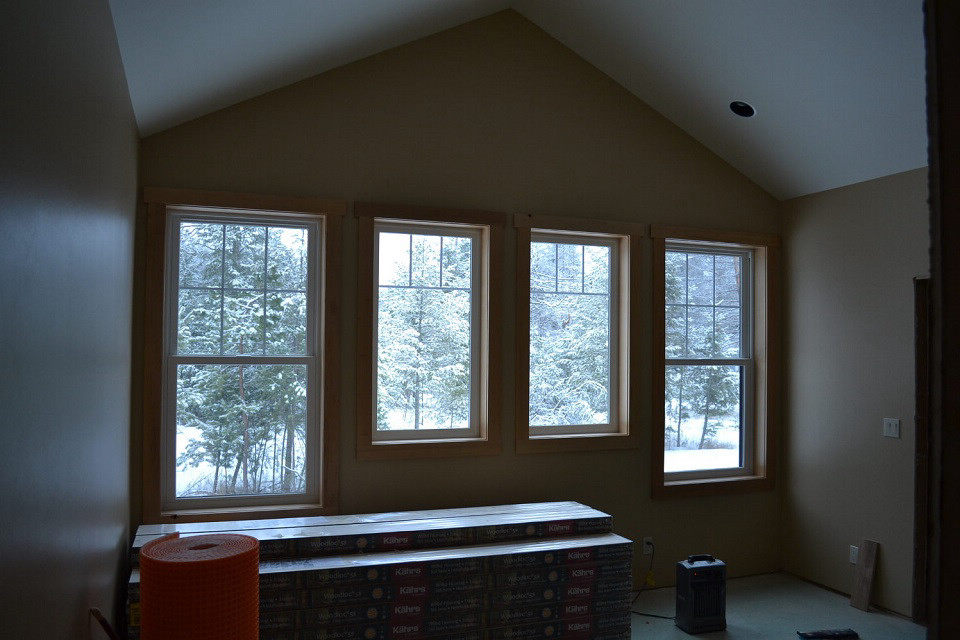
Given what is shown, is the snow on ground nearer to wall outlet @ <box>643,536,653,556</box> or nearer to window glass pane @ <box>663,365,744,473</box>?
window glass pane @ <box>663,365,744,473</box>

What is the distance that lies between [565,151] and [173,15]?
108 inches

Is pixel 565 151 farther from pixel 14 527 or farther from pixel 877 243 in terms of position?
pixel 14 527

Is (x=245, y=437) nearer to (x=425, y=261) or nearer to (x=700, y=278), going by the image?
(x=425, y=261)

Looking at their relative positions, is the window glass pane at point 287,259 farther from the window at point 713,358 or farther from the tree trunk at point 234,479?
the window at point 713,358

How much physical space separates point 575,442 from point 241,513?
211 centimetres

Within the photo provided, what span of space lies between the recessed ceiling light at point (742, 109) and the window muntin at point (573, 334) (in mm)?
1132

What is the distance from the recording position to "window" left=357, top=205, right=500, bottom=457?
423cm

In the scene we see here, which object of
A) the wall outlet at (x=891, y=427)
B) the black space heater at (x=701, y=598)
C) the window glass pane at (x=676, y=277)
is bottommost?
the black space heater at (x=701, y=598)

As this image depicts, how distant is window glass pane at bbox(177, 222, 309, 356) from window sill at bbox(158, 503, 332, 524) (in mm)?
867

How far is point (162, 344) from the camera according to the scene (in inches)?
151

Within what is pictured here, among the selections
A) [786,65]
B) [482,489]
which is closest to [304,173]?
[482,489]

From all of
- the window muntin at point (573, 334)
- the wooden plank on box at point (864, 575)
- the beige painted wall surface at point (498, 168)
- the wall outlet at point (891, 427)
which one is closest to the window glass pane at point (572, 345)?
the window muntin at point (573, 334)

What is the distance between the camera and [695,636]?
4.15 m

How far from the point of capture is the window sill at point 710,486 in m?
4.93
